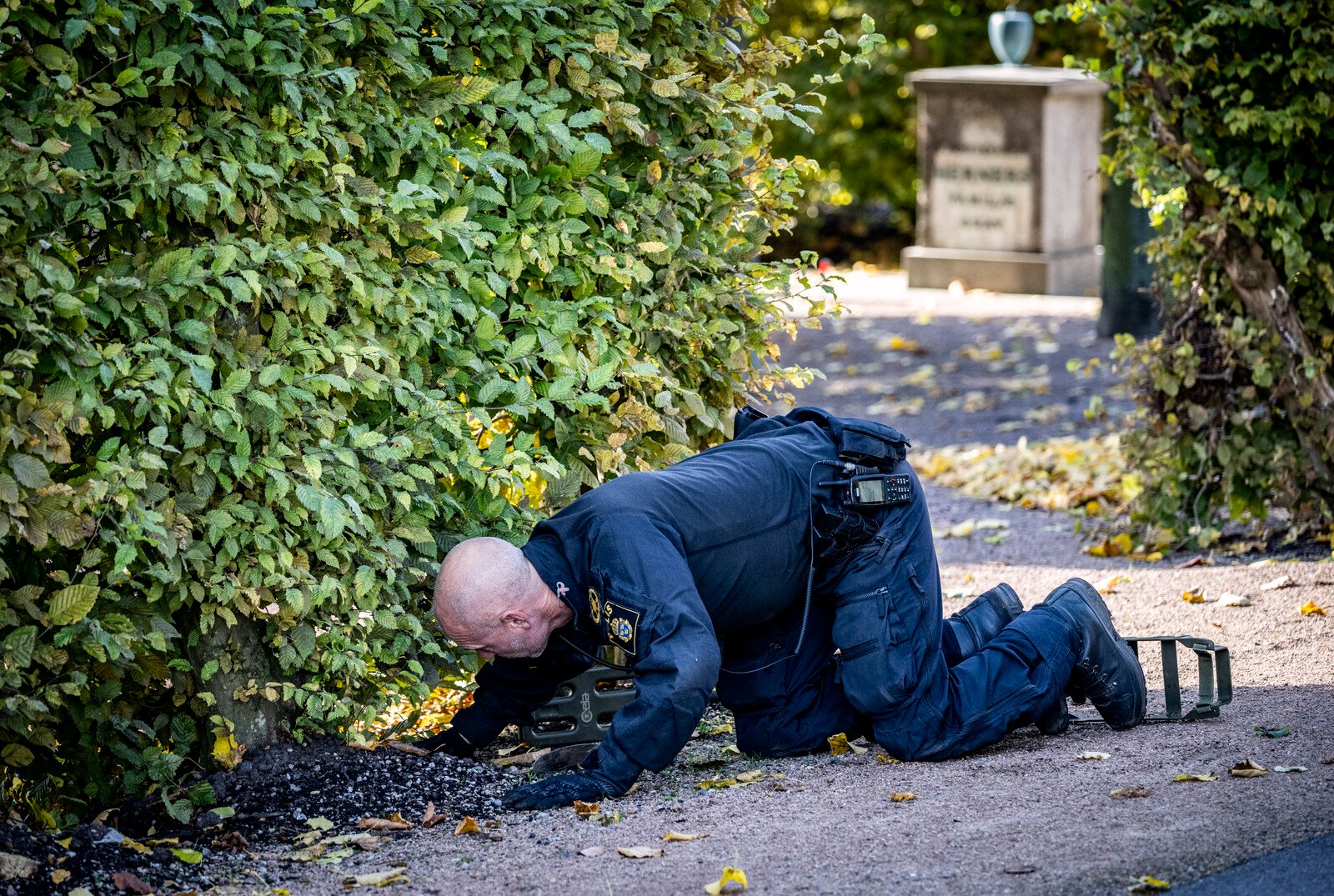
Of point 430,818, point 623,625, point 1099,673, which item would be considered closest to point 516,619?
point 623,625

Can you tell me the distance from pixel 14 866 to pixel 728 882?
155cm

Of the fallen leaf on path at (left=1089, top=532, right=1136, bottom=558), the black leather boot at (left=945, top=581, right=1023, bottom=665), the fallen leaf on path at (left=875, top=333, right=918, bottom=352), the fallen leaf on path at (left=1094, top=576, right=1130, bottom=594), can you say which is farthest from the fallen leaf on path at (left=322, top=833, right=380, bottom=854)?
the fallen leaf on path at (left=875, top=333, right=918, bottom=352)

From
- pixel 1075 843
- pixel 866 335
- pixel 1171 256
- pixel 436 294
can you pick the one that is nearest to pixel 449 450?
pixel 436 294

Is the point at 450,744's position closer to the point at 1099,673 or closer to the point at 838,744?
the point at 838,744

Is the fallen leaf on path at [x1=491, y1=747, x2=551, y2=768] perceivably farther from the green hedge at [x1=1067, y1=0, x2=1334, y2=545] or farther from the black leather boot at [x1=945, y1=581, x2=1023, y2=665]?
the green hedge at [x1=1067, y1=0, x2=1334, y2=545]

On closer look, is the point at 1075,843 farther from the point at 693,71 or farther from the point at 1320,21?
the point at 1320,21

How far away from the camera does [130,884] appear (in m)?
3.19

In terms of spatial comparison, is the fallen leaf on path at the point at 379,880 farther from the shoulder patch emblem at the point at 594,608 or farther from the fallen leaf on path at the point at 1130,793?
the fallen leaf on path at the point at 1130,793

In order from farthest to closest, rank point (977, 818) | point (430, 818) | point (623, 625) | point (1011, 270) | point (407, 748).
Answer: point (1011, 270)
point (407, 748)
point (430, 818)
point (623, 625)
point (977, 818)

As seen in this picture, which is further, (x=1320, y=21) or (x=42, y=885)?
(x=1320, y=21)

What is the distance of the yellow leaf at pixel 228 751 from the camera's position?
371cm

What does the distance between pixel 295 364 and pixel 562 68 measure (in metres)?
1.22

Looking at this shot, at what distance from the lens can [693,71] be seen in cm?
449

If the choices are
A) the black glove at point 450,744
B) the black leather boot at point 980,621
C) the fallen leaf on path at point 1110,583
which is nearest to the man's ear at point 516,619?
the black glove at point 450,744
